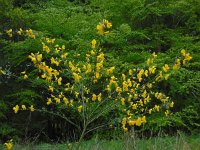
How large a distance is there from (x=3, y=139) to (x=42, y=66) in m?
6.46

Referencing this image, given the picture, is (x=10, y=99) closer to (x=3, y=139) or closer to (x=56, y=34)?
(x=3, y=139)

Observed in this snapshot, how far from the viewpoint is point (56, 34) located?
11.4m

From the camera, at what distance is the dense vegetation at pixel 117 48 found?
32.3 feet

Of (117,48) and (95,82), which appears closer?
(95,82)

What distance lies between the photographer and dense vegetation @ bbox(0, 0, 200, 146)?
9.85 meters

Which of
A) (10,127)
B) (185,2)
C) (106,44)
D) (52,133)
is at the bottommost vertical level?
(52,133)

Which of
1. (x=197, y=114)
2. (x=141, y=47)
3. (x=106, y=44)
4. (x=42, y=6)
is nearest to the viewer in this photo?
(x=197, y=114)

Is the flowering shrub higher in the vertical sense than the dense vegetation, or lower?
higher

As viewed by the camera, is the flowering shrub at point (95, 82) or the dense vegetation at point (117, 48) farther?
the dense vegetation at point (117, 48)

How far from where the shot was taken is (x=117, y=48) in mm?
10789

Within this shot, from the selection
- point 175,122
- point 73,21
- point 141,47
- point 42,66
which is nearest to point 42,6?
point 73,21

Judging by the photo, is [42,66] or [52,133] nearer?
[42,66]

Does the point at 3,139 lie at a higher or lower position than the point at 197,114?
lower

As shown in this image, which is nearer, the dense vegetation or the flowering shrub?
the flowering shrub
